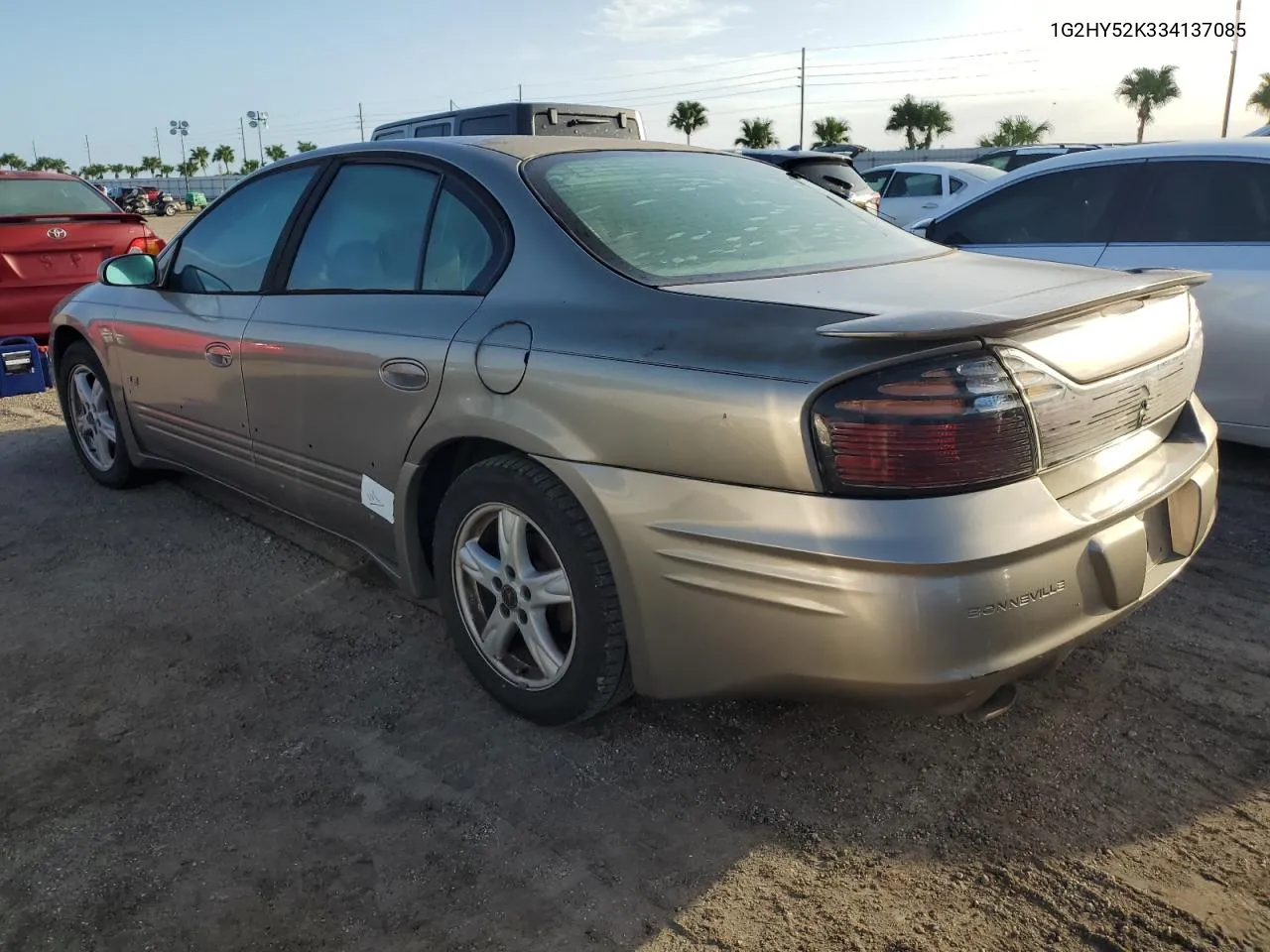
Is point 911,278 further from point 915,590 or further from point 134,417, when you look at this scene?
point 134,417

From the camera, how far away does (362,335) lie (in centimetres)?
298

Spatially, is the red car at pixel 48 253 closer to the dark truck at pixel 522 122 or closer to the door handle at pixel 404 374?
the dark truck at pixel 522 122

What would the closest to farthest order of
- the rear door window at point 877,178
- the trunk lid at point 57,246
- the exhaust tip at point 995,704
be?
the exhaust tip at point 995,704 → the trunk lid at point 57,246 → the rear door window at point 877,178

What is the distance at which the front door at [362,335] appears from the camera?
110 inches

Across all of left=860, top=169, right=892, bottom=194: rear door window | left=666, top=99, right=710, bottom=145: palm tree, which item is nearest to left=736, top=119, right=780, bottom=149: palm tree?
left=666, top=99, right=710, bottom=145: palm tree

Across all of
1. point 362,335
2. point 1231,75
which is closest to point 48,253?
point 362,335

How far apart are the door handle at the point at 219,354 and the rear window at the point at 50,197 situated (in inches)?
196

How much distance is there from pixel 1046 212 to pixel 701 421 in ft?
12.6

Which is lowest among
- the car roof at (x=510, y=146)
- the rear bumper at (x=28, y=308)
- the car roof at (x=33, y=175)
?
the rear bumper at (x=28, y=308)

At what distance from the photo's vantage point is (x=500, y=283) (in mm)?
2660

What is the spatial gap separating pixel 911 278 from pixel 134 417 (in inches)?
137

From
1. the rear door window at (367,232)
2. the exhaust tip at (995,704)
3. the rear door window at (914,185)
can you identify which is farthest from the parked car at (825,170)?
the exhaust tip at (995,704)

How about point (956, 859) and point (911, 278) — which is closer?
point (956, 859)

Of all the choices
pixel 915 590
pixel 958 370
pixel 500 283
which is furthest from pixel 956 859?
pixel 500 283
